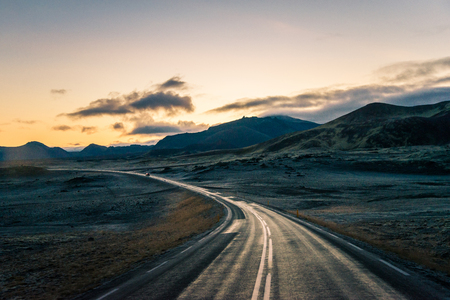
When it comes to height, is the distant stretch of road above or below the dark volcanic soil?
above

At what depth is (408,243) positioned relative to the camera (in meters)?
17.4

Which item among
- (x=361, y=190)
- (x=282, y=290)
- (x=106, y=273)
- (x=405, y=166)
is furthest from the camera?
(x=405, y=166)

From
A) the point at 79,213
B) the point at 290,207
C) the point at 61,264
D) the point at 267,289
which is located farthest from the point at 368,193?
the point at 61,264

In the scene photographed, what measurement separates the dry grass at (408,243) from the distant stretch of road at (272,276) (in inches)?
75.9

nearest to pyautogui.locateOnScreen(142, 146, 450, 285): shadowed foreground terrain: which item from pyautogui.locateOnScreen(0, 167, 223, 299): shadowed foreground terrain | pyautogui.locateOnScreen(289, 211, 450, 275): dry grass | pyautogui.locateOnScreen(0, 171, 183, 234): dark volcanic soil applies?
pyautogui.locateOnScreen(289, 211, 450, 275): dry grass

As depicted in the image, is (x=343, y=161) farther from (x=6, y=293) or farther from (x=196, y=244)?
(x=6, y=293)

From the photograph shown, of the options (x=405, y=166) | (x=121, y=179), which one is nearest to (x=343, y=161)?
(x=405, y=166)

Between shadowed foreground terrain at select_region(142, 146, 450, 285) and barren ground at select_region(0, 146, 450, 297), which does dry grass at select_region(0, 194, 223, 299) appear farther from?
shadowed foreground terrain at select_region(142, 146, 450, 285)

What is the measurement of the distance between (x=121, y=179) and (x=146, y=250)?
313 ft

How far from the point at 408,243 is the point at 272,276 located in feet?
39.8

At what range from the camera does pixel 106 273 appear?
12664mm

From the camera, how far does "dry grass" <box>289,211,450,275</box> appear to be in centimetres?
1334

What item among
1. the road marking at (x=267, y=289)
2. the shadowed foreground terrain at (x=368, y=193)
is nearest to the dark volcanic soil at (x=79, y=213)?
the shadowed foreground terrain at (x=368, y=193)

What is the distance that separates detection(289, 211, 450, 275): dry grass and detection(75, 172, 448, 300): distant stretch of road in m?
1.93
